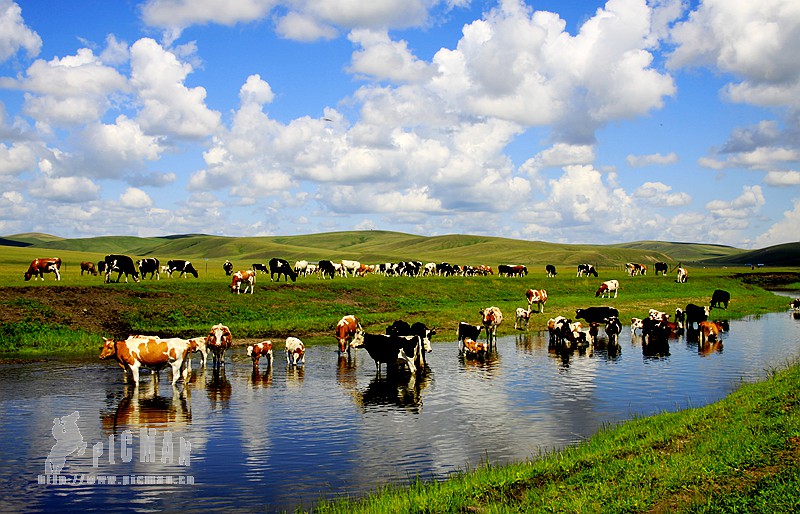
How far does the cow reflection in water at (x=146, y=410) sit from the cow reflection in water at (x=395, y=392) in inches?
218

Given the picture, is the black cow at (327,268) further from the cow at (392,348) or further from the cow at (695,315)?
the cow at (392,348)

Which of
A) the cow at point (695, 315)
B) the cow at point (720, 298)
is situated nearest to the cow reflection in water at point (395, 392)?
the cow at point (695, 315)

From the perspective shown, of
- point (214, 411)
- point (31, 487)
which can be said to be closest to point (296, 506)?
point (31, 487)

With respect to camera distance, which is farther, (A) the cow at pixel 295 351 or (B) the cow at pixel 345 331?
(B) the cow at pixel 345 331

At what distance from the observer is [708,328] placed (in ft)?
121

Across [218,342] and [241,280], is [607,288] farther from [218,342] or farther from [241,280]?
[218,342]

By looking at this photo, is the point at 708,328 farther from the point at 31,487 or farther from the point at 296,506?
the point at 31,487

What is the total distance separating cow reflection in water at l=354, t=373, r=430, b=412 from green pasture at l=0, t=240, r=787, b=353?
12.1 m

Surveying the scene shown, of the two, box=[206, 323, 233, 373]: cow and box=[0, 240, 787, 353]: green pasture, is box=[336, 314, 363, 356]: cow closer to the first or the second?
box=[0, 240, 787, 353]: green pasture

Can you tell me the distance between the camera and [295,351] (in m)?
28.9

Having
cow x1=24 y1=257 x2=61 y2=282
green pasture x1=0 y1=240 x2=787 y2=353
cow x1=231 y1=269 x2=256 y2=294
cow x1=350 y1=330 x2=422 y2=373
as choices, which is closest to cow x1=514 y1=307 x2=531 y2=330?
green pasture x1=0 y1=240 x2=787 y2=353

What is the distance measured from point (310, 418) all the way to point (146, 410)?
5.10 meters

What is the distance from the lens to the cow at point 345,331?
3199 cm

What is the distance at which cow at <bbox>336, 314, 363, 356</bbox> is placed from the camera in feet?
105
